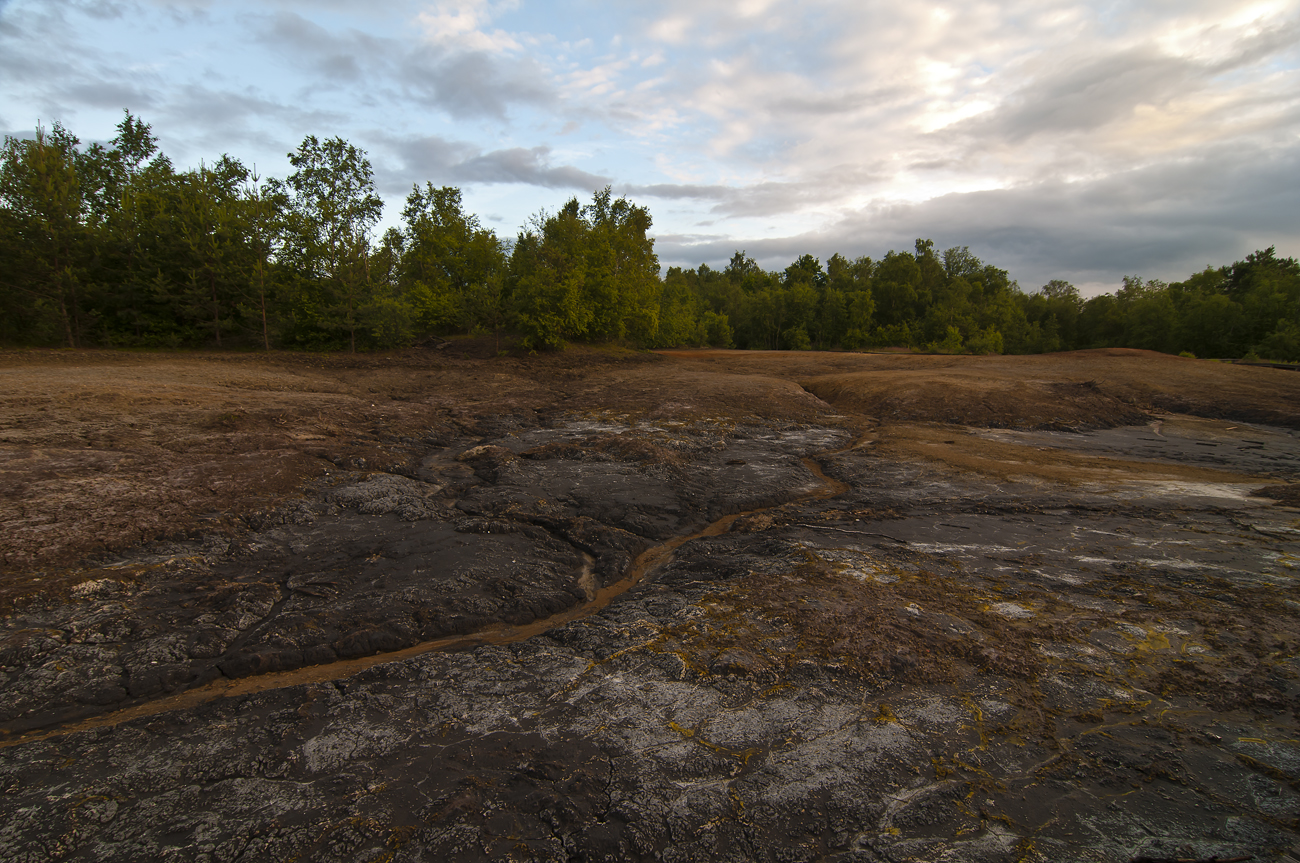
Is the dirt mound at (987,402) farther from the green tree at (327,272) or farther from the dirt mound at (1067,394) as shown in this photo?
Answer: the green tree at (327,272)

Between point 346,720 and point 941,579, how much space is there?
5.40m

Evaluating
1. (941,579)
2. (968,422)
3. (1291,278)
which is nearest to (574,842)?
(941,579)

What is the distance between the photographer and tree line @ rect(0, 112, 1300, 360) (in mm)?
20375

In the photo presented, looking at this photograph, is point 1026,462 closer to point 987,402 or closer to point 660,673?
point 987,402

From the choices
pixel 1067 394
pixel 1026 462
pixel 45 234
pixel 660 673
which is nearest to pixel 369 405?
pixel 660 673

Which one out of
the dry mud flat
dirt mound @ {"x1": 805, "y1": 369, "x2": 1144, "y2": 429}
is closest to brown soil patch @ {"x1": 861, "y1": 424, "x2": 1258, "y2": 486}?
the dry mud flat

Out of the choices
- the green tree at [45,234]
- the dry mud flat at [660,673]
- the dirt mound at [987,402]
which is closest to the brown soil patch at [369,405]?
the dirt mound at [987,402]

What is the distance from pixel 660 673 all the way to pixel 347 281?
2570 centimetres

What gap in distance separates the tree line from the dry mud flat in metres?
17.5

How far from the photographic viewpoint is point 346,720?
11.7ft

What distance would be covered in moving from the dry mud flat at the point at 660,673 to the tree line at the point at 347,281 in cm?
A: 1746

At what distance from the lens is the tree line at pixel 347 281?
2038cm

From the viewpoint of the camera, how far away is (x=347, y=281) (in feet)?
79.7

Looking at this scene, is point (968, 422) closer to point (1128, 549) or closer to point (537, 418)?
point (1128, 549)
